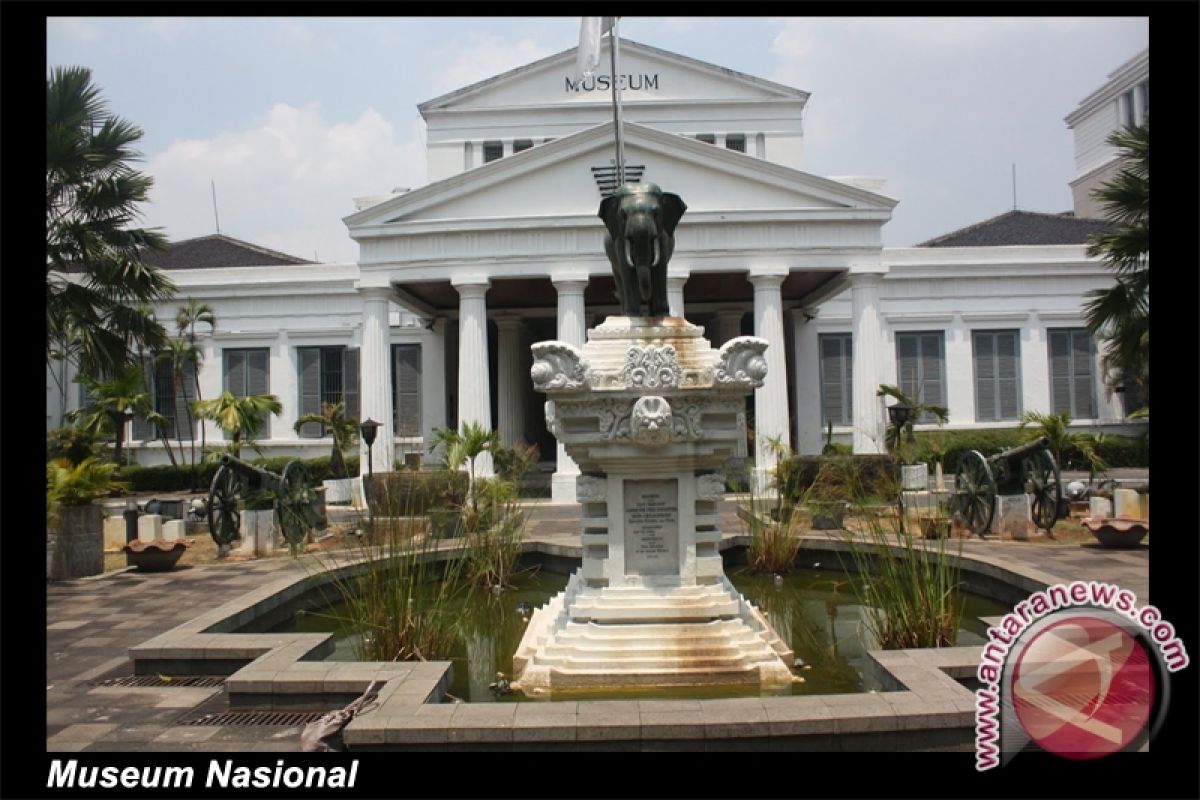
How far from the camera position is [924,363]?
30422 mm

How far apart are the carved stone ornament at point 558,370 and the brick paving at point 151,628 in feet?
8.81

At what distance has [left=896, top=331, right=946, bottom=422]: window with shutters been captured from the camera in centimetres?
3030

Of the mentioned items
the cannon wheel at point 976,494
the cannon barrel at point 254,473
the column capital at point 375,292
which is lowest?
the cannon wheel at point 976,494

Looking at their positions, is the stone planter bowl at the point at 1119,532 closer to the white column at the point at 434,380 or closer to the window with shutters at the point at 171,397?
the white column at the point at 434,380

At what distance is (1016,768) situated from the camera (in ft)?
14.1

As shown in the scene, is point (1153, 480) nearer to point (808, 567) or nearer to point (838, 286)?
point (808, 567)

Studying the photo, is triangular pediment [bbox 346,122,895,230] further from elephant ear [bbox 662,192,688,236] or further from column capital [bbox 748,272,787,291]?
elephant ear [bbox 662,192,688,236]

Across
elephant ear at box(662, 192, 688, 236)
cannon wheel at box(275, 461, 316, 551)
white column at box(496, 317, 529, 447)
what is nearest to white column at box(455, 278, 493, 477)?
white column at box(496, 317, 529, 447)

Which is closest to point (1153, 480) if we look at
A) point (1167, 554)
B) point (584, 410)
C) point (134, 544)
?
point (1167, 554)

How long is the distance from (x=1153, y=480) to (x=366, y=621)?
496 cm

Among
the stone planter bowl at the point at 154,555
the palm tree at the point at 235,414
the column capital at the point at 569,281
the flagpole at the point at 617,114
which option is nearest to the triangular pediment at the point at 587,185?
the column capital at the point at 569,281

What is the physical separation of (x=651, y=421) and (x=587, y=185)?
61.4 feet

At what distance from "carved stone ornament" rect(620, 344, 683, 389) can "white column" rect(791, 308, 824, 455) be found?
77.0 ft

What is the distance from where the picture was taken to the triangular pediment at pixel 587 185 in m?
23.7
